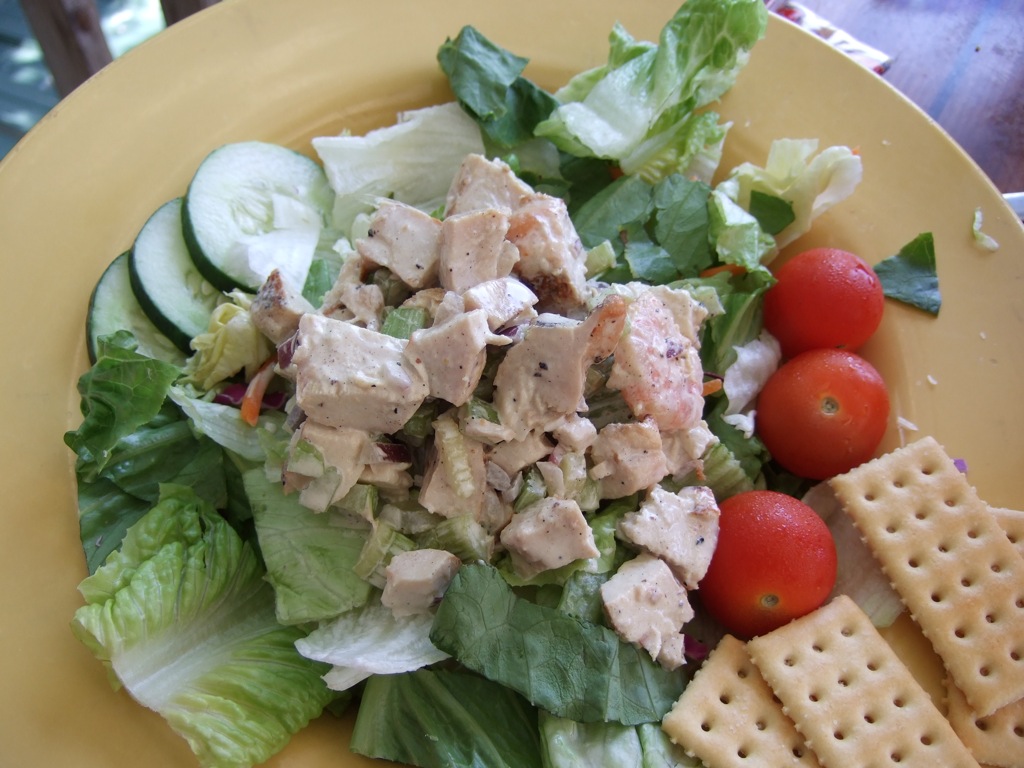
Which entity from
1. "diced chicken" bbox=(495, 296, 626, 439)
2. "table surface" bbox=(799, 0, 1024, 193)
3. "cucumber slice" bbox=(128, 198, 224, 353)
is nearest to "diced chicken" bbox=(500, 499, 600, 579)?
"diced chicken" bbox=(495, 296, 626, 439)

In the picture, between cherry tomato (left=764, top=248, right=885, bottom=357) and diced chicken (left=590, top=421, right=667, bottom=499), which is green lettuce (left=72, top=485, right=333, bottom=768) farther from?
cherry tomato (left=764, top=248, right=885, bottom=357)

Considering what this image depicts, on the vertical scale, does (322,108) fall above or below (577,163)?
above

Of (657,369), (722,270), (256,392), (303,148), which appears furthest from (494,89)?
(256,392)

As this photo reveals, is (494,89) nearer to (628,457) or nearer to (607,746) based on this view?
(628,457)

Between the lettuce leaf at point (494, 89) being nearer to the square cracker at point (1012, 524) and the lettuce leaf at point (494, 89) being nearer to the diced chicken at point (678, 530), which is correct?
the diced chicken at point (678, 530)

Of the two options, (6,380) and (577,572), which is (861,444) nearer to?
(577,572)

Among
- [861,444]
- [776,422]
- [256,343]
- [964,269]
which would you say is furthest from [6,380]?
[964,269]
